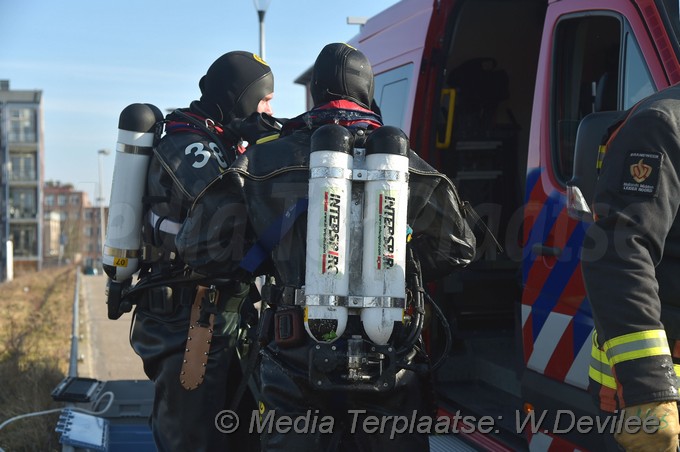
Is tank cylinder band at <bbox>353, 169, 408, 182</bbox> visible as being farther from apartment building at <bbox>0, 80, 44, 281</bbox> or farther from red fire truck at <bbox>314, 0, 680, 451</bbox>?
apartment building at <bbox>0, 80, 44, 281</bbox>

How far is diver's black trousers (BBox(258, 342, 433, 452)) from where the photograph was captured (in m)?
2.78

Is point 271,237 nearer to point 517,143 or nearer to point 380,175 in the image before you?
point 380,175

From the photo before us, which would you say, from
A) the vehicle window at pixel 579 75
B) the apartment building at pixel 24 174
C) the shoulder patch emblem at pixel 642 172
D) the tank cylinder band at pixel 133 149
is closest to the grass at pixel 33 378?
the tank cylinder band at pixel 133 149

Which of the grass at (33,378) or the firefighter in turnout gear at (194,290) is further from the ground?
the firefighter in turnout gear at (194,290)

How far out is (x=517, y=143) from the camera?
18.0 feet

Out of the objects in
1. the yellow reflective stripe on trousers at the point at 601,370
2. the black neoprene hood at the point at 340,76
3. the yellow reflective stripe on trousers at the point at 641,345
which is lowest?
the yellow reflective stripe on trousers at the point at 601,370

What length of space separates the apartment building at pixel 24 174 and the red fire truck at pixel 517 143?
250 feet

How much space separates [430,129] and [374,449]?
255 centimetres

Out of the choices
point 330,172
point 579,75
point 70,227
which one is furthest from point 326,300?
point 70,227

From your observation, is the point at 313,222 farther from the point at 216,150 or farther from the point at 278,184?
the point at 216,150

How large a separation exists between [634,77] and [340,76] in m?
1.12

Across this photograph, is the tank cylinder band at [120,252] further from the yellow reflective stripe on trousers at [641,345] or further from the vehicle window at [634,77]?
the yellow reflective stripe on trousers at [641,345]

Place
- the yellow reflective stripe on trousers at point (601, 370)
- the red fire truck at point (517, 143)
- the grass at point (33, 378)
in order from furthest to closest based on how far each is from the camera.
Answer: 1. the grass at point (33, 378)
2. the red fire truck at point (517, 143)
3. the yellow reflective stripe on trousers at point (601, 370)

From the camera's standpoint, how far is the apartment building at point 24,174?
75875mm
